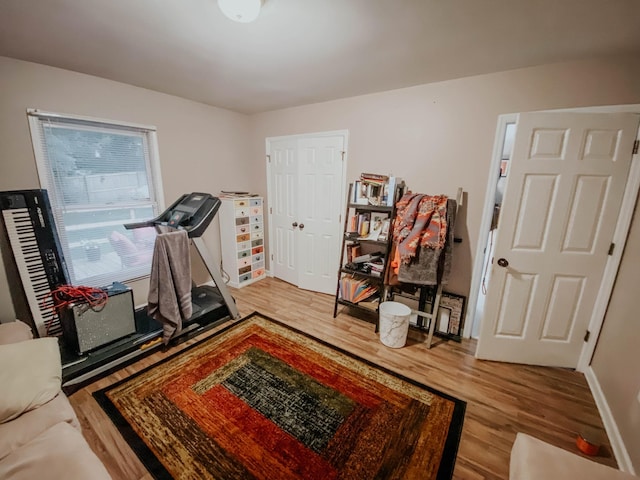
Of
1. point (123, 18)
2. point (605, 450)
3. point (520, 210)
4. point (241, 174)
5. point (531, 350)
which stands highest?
point (123, 18)

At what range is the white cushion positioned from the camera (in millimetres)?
1125

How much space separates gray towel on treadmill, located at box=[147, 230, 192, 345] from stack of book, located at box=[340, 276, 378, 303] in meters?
1.57

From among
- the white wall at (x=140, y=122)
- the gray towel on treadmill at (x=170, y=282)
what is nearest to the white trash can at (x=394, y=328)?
the gray towel on treadmill at (x=170, y=282)

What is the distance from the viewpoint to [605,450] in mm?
1531

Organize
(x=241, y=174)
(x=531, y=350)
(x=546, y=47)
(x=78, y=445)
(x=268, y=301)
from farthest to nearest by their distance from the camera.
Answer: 1. (x=241, y=174)
2. (x=268, y=301)
3. (x=531, y=350)
4. (x=546, y=47)
5. (x=78, y=445)

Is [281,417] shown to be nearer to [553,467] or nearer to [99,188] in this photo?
[553,467]

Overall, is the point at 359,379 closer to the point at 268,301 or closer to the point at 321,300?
the point at 321,300

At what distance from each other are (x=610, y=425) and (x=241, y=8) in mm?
3278

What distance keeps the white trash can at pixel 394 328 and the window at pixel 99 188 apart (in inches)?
108

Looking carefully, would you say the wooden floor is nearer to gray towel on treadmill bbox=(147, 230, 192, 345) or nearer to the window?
gray towel on treadmill bbox=(147, 230, 192, 345)

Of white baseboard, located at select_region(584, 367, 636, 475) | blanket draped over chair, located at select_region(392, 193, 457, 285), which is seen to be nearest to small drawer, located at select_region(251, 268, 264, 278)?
blanket draped over chair, located at select_region(392, 193, 457, 285)

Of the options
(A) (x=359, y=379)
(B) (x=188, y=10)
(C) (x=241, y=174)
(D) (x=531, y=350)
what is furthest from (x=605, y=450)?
(C) (x=241, y=174)

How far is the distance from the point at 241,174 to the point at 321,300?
7.28 feet

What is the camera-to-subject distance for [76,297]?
197 centimetres
